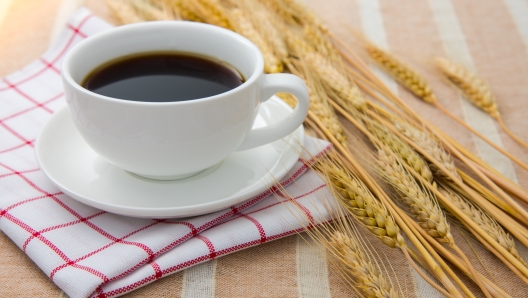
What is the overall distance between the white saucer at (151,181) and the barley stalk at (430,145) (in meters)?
0.20

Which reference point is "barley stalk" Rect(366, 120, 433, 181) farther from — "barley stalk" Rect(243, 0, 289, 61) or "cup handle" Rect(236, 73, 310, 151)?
"barley stalk" Rect(243, 0, 289, 61)

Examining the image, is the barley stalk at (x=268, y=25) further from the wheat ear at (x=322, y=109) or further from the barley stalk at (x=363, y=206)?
the barley stalk at (x=363, y=206)

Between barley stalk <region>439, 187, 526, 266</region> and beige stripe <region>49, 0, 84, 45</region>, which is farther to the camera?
beige stripe <region>49, 0, 84, 45</region>

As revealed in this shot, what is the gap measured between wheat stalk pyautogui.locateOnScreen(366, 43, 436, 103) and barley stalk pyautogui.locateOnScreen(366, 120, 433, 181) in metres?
0.28

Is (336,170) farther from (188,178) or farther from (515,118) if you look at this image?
(515,118)

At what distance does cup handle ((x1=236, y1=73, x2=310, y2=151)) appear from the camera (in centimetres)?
78

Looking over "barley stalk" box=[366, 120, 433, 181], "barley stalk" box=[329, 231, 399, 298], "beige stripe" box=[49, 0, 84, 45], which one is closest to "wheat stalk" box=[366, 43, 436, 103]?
"barley stalk" box=[366, 120, 433, 181]

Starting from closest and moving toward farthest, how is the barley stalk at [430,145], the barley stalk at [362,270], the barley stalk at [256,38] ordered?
the barley stalk at [362,270] → the barley stalk at [430,145] → the barley stalk at [256,38]

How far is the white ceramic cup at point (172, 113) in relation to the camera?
68cm

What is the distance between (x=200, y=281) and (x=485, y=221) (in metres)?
0.43

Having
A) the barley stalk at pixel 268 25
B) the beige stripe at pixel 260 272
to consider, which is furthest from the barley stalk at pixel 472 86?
the beige stripe at pixel 260 272

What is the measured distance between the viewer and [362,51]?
1.38 meters

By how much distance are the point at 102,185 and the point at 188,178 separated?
0.13 meters

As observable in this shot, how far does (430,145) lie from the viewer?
89 cm
